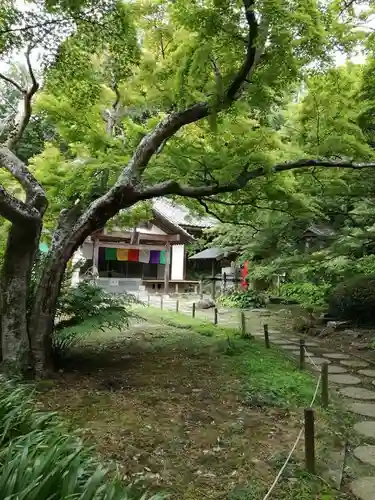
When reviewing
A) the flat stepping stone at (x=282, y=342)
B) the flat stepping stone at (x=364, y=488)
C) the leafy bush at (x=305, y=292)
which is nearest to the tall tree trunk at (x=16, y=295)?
the flat stepping stone at (x=364, y=488)

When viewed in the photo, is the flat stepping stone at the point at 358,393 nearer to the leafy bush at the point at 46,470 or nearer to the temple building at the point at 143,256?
the leafy bush at the point at 46,470

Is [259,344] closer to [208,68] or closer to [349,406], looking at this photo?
[349,406]

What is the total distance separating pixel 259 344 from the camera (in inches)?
350

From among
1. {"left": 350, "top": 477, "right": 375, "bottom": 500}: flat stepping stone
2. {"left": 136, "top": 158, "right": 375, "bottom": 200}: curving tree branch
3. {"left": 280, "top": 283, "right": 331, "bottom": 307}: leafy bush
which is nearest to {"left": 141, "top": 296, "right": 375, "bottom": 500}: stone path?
{"left": 350, "top": 477, "right": 375, "bottom": 500}: flat stepping stone

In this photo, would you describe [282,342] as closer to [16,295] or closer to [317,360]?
[317,360]

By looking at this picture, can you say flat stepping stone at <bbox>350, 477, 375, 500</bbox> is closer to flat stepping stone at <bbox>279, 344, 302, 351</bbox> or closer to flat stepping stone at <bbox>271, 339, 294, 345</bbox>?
flat stepping stone at <bbox>279, 344, 302, 351</bbox>

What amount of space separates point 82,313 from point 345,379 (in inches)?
175

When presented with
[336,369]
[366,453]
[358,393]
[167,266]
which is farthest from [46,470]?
[167,266]

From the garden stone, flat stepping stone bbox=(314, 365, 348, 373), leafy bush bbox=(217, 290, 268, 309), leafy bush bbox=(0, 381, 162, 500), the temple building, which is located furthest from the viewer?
the temple building

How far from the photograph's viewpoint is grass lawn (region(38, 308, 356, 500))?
3.39 meters

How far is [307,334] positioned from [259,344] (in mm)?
2957

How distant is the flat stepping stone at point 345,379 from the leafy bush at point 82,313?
3516 millimetres

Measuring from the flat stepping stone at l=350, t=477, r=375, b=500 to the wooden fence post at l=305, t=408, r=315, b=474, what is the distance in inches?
14.0

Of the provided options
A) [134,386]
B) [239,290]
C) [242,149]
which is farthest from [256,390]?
[239,290]
